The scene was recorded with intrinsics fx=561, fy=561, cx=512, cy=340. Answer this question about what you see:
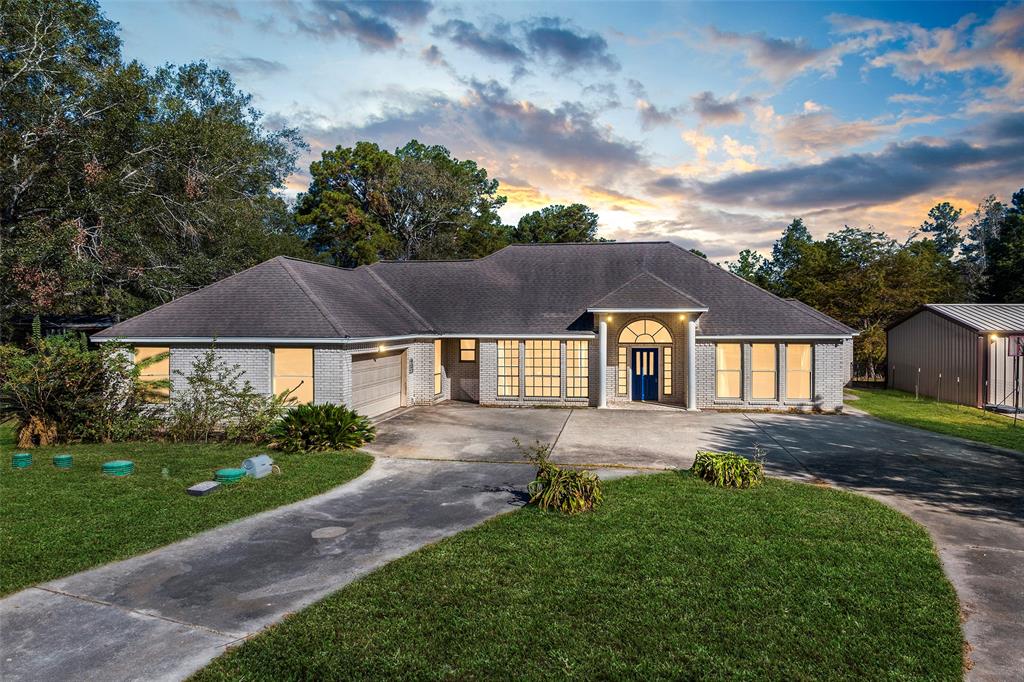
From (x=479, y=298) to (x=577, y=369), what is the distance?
17.6 ft

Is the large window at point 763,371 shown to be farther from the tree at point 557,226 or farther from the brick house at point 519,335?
the tree at point 557,226

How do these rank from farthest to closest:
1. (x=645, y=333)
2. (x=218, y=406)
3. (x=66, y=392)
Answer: (x=645, y=333) → (x=218, y=406) → (x=66, y=392)

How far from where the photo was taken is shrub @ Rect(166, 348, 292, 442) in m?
14.3

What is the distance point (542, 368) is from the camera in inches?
875

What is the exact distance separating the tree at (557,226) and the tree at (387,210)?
7757mm

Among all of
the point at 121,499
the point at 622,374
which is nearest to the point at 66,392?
the point at 121,499

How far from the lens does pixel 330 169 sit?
47.9m

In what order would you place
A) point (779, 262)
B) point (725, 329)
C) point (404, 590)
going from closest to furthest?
point (404, 590) → point (725, 329) → point (779, 262)

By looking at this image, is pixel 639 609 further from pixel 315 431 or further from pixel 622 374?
pixel 622 374

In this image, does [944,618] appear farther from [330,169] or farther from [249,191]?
[330,169]

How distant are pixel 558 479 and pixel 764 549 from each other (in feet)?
10.5

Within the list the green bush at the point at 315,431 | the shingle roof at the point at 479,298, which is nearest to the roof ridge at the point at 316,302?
the shingle roof at the point at 479,298

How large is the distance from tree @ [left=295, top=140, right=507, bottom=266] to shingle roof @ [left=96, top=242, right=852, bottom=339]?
21598 mm

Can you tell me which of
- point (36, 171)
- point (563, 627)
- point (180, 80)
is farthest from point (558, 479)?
point (180, 80)
